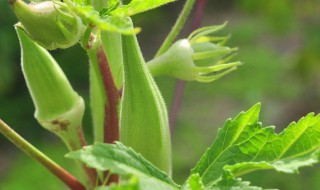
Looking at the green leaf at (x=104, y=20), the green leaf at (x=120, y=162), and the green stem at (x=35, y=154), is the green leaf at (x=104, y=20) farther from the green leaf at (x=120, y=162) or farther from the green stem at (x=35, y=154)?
the green stem at (x=35, y=154)

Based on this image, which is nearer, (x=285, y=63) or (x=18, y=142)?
(x=18, y=142)

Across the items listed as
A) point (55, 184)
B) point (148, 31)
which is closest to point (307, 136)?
point (55, 184)

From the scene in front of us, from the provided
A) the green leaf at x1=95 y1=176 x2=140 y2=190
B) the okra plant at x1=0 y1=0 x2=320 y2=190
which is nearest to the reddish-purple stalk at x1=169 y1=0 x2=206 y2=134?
the okra plant at x1=0 y1=0 x2=320 y2=190

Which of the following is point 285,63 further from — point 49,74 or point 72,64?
point 49,74

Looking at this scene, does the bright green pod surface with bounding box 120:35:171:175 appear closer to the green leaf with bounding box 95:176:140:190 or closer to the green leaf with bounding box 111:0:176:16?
the green leaf with bounding box 111:0:176:16

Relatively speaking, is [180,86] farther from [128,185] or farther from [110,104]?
[128,185]

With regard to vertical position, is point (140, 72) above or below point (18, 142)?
above

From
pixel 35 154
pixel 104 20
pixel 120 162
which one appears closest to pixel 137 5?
pixel 104 20

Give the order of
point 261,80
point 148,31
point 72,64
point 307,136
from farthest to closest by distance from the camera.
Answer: point 148,31, point 72,64, point 261,80, point 307,136
